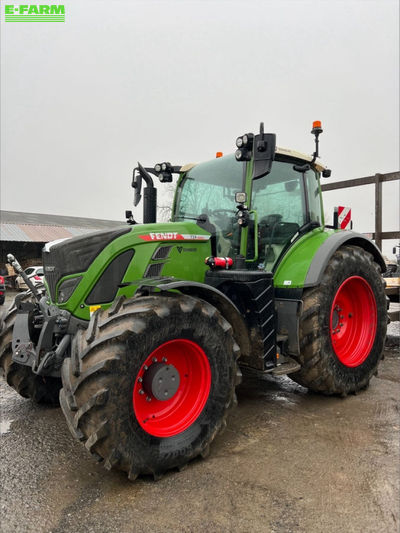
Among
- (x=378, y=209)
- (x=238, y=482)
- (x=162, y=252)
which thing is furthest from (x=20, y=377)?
Answer: (x=378, y=209)

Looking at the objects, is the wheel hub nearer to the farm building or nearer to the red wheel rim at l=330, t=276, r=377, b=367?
the red wheel rim at l=330, t=276, r=377, b=367

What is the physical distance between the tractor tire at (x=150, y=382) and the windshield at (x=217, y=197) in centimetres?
101

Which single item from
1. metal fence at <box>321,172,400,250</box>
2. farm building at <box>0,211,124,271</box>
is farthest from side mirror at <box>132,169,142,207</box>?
farm building at <box>0,211,124,271</box>

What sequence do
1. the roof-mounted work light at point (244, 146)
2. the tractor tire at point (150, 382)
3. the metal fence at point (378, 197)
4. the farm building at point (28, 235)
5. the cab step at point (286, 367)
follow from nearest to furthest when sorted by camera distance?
the tractor tire at point (150, 382)
the roof-mounted work light at point (244, 146)
the cab step at point (286, 367)
the metal fence at point (378, 197)
the farm building at point (28, 235)

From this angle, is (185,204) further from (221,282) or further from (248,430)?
(248,430)

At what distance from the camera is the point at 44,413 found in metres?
3.74

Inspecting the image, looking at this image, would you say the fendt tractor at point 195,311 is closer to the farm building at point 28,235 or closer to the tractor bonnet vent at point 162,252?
the tractor bonnet vent at point 162,252

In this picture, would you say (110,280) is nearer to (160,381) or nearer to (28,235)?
(160,381)

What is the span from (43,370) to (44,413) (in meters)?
1.06

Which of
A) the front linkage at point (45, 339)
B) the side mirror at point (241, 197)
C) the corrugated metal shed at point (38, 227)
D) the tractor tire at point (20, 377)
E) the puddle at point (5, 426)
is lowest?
the puddle at point (5, 426)

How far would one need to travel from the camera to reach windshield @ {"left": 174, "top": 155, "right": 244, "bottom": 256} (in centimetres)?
374

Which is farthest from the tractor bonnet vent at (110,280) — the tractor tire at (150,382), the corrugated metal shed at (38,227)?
the corrugated metal shed at (38,227)

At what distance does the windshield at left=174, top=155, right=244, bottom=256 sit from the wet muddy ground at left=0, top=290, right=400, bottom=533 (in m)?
1.59

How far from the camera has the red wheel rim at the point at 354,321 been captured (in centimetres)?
423
